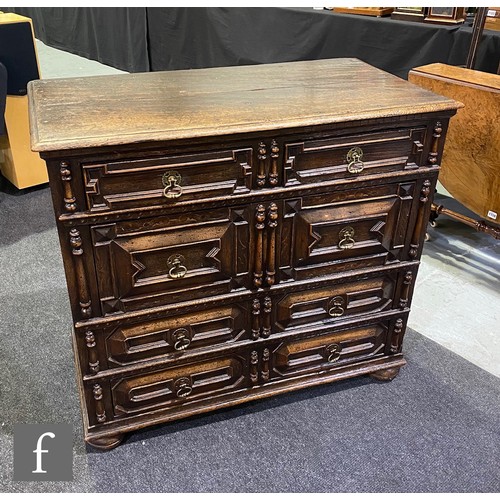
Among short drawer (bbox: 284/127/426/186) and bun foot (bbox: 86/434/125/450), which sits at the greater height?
short drawer (bbox: 284/127/426/186)

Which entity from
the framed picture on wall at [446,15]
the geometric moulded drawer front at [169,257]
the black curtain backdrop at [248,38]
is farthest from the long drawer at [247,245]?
the framed picture on wall at [446,15]

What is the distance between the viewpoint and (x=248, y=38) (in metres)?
3.99

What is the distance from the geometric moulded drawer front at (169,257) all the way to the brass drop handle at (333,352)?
1.38 ft

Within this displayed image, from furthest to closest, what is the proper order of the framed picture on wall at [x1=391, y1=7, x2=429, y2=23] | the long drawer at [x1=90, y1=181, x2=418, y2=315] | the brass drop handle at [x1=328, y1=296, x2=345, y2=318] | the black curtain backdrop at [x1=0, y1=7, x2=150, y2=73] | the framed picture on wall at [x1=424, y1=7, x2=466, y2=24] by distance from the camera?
the black curtain backdrop at [x1=0, y1=7, x2=150, y2=73] < the framed picture on wall at [x1=391, y1=7, x2=429, y2=23] < the framed picture on wall at [x1=424, y1=7, x2=466, y2=24] < the brass drop handle at [x1=328, y1=296, x2=345, y2=318] < the long drawer at [x1=90, y1=181, x2=418, y2=315]

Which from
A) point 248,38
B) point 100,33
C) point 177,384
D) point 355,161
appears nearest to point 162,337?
point 177,384

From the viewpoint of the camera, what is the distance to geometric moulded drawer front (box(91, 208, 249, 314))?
1317mm

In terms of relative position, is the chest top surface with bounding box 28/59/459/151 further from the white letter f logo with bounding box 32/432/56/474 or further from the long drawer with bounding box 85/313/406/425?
the white letter f logo with bounding box 32/432/56/474

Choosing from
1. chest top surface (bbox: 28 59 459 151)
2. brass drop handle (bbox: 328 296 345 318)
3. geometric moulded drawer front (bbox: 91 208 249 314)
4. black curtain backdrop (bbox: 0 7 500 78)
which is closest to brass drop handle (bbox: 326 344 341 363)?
brass drop handle (bbox: 328 296 345 318)

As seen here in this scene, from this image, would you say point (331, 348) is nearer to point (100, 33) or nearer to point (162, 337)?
point (162, 337)

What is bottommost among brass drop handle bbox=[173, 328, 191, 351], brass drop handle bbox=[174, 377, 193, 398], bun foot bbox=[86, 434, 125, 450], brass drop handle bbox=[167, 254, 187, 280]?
bun foot bbox=[86, 434, 125, 450]

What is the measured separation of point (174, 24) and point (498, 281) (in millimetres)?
3467

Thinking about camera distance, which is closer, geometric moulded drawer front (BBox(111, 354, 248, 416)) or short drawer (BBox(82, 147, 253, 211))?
short drawer (BBox(82, 147, 253, 211))

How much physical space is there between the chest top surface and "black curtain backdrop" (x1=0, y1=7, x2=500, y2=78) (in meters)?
1.47

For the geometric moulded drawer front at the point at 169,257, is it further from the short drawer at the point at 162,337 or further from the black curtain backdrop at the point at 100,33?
the black curtain backdrop at the point at 100,33
